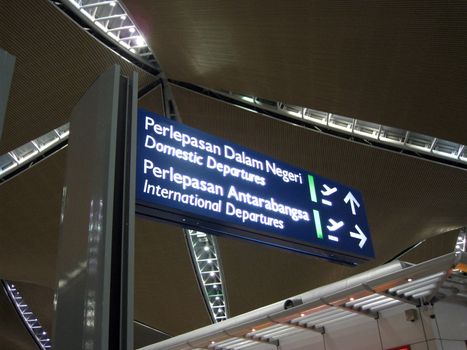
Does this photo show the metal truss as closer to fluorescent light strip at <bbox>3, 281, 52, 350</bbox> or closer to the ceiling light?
the ceiling light

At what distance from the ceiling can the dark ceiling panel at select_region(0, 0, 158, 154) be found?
40 mm

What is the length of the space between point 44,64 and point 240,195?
13479 mm

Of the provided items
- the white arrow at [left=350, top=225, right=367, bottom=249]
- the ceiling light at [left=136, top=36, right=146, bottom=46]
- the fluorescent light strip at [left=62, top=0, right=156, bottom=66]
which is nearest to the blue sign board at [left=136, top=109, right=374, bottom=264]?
the white arrow at [left=350, top=225, right=367, bottom=249]

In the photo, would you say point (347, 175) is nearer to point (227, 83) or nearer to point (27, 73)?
point (227, 83)

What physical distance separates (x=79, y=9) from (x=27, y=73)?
111 inches

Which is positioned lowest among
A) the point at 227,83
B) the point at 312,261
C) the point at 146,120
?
the point at 146,120

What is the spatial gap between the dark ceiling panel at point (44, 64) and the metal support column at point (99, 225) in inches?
468

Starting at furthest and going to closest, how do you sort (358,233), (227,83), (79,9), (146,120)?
1. (227,83)
2. (79,9)
3. (358,233)
4. (146,120)

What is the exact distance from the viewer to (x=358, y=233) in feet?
18.2

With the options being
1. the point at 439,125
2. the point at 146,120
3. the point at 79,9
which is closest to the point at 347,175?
the point at 439,125

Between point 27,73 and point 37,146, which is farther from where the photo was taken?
point 37,146

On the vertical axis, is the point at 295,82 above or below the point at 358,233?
above

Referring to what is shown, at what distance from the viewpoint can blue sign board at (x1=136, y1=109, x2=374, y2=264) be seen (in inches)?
154

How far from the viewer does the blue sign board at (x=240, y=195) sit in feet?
12.8
